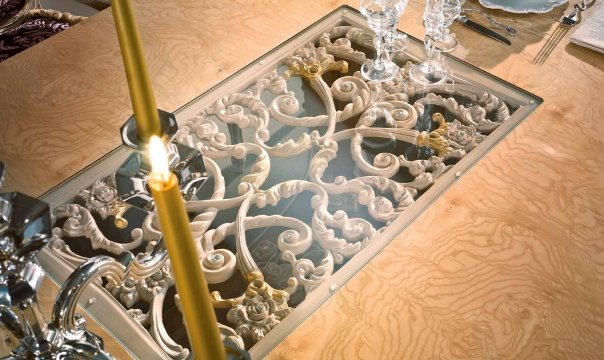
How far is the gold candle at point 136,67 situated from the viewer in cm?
45

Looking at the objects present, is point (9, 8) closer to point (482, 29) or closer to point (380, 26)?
point (380, 26)

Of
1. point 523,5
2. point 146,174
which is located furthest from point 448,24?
point 146,174

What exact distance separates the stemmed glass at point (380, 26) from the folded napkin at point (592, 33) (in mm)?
361

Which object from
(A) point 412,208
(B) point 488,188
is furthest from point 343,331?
(B) point 488,188

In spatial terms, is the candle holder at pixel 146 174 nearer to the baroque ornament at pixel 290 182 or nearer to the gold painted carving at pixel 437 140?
the baroque ornament at pixel 290 182

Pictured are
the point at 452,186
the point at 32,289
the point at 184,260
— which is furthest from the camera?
the point at 452,186

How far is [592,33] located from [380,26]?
43 cm

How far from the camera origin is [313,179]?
110 centimetres

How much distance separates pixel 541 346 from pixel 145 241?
0.58 meters

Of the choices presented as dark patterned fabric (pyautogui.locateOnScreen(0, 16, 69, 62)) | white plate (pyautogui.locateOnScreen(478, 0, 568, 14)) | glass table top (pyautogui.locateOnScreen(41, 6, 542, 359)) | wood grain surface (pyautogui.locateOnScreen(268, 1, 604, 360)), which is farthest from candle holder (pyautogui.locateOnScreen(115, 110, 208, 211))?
dark patterned fabric (pyautogui.locateOnScreen(0, 16, 69, 62))

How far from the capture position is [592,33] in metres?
1.34

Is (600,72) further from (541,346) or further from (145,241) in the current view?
(145,241)

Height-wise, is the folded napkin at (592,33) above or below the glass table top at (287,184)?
below

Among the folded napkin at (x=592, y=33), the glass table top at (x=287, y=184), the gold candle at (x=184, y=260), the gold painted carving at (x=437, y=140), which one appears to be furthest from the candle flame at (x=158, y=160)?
the folded napkin at (x=592, y=33)
